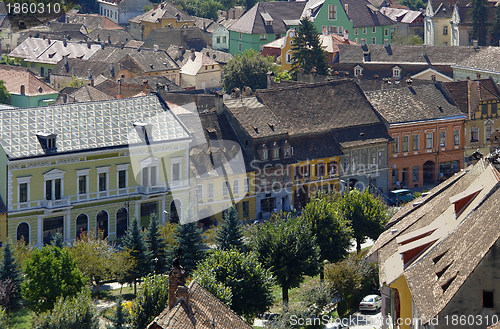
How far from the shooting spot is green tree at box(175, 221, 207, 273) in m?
61.4

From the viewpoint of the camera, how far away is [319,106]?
3531 inches

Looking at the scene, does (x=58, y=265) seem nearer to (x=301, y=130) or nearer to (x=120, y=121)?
(x=120, y=121)

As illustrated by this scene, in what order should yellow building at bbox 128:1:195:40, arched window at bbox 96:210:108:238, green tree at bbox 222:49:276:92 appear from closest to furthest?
arched window at bbox 96:210:108:238
green tree at bbox 222:49:276:92
yellow building at bbox 128:1:195:40

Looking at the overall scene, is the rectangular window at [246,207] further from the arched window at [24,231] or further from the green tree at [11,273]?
the green tree at [11,273]

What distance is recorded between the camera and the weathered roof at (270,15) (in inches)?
Result: 6452

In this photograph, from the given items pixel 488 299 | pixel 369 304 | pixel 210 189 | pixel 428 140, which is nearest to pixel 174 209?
pixel 210 189

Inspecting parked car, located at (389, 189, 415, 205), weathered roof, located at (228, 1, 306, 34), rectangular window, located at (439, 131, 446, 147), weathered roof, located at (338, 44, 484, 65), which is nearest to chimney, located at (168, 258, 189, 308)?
parked car, located at (389, 189, 415, 205)

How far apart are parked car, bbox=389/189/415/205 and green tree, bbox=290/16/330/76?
128ft

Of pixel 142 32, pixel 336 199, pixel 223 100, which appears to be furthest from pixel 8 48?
pixel 336 199

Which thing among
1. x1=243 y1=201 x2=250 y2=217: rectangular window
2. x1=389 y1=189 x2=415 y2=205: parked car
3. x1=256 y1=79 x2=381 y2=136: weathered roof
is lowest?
x1=243 y1=201 x2=250 y2=217: rectangular window

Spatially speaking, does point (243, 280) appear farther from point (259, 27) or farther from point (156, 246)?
point (259, 27)

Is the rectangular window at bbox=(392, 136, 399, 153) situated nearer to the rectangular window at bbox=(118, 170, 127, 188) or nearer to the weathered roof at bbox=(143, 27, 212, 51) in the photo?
the rectangular window at bbox=(118, 170, 127, 188)

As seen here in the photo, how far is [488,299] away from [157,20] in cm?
14699

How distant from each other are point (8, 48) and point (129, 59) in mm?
43694
